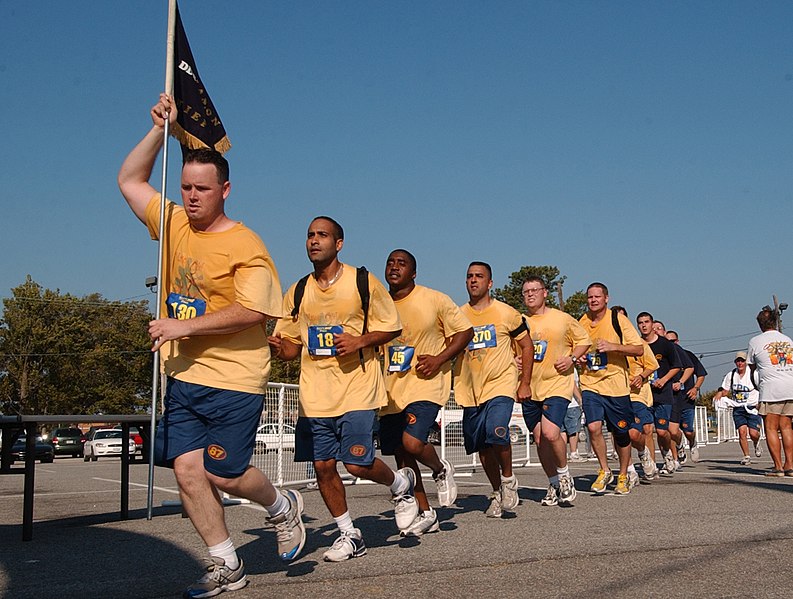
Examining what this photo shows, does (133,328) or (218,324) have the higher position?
(133,328)

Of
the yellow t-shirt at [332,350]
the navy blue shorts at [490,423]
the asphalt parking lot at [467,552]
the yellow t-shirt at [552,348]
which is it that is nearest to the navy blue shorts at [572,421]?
the asphalt parking lot at [467,552]

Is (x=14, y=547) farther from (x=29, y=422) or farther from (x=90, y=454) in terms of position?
(x=90, y=454)

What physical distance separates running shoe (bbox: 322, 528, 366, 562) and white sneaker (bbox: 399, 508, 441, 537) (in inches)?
26.7

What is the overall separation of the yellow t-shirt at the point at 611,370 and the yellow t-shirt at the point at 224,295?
260 inches

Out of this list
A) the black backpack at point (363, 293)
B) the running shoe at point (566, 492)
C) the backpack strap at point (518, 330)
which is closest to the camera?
the black backpack at point (363, 293)

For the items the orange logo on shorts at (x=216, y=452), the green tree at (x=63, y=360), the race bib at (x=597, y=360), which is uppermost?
the green tree at (x=63, y=360)

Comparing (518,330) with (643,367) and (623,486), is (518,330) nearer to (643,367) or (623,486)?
(623,486)

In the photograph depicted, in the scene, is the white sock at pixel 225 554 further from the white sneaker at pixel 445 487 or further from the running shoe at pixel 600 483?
the running shoe at pixel 600 483

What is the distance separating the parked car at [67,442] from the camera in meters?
42.3

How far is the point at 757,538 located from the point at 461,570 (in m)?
2.33

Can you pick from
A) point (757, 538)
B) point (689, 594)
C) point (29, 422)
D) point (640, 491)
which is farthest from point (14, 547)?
point (640, 491)

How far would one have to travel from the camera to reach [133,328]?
71000 millimetres

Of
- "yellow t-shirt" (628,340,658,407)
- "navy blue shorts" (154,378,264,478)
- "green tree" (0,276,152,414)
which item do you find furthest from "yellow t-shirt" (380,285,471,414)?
"green tree" (0,276,152,414)

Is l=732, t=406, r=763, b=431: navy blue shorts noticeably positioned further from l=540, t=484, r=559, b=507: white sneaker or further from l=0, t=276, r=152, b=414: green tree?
l=0, t=276, r=152, b=414: green tree
